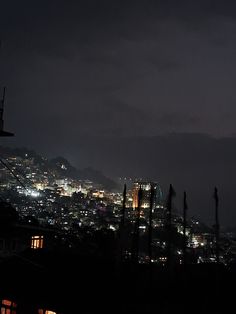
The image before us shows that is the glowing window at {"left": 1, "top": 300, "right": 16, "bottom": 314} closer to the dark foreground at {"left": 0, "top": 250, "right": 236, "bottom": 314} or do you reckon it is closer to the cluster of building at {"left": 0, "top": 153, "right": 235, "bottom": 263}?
the dark foreground at {"left": 0, "top": 250, "right": 236, "bottom": 314}

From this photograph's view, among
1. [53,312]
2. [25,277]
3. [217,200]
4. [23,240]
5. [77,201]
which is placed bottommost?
[53,312]

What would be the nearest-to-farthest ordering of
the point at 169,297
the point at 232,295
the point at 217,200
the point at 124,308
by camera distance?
the point at 124,308 → the point at 169,297 → the point at 232,295 → the point at 217,200

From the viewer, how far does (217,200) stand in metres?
30.2

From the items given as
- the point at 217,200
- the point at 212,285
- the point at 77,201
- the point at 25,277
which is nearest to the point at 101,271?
the point at 25,277

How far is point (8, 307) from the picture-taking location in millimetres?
17125

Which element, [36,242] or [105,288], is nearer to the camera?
[105,288]

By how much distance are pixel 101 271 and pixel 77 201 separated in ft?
347

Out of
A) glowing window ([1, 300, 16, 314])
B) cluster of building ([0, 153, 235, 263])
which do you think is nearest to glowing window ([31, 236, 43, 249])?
glowing window ([1, 300, 16, 314])

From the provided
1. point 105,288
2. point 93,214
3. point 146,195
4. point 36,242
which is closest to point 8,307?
point 105,288

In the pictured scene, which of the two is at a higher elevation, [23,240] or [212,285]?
[23,240]

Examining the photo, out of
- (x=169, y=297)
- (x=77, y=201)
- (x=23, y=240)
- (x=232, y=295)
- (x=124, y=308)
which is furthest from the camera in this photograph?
(x=77, y=201)

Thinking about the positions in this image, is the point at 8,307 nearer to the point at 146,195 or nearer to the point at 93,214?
the point at 93,214

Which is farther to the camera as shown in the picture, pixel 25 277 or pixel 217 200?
pixel 217 200

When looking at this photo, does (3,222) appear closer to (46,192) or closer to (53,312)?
(53,312)
